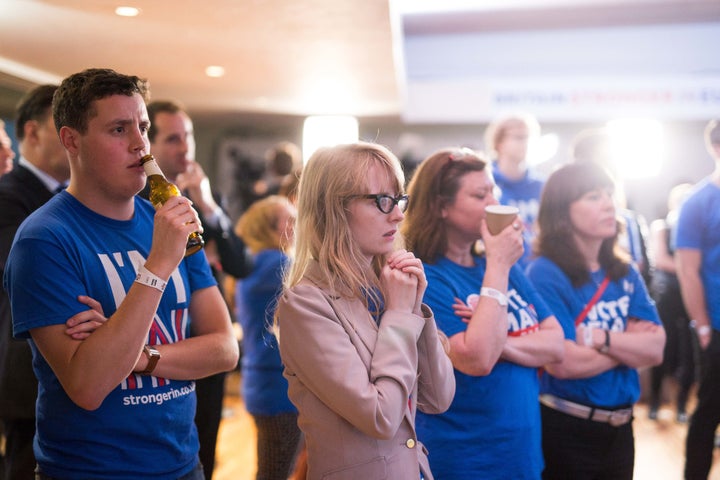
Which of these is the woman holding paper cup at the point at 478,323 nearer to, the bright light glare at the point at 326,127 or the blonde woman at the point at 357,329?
the blonde woman at the point at 357,329

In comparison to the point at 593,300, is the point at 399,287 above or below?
above

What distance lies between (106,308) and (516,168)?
321 cm

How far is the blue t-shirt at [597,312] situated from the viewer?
242 cm

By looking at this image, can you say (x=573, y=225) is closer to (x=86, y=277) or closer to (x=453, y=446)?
(x=453, y=446)

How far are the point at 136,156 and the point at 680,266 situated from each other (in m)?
2.85

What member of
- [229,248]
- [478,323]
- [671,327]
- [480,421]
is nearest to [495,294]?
[478,323]

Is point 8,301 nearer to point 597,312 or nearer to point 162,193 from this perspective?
point 162,193

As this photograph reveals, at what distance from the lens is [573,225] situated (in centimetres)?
259

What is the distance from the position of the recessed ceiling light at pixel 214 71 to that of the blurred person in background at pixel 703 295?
3962 mm

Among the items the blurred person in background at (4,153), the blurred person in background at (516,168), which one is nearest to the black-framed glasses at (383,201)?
the blurred person in background at (4,153)

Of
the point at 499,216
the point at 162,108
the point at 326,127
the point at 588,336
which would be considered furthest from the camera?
the point at 326,127

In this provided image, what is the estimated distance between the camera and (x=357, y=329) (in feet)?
5.23

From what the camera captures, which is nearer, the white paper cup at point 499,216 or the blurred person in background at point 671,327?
the white paper cup at point 499,216

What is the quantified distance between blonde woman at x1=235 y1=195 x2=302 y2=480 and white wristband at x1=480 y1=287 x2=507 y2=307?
1.25 m
